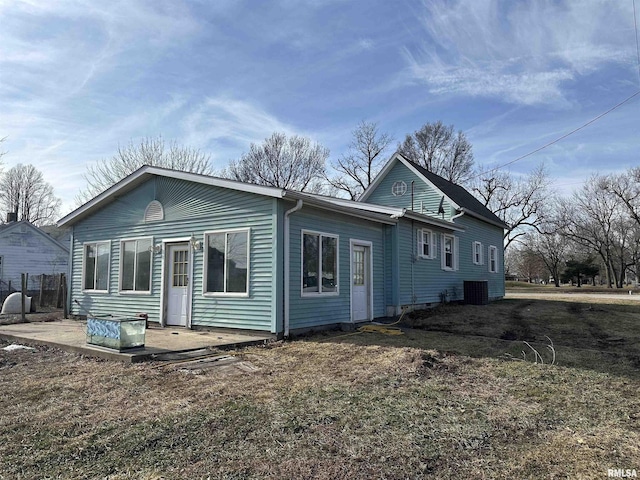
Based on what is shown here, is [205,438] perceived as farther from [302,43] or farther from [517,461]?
[302,43]

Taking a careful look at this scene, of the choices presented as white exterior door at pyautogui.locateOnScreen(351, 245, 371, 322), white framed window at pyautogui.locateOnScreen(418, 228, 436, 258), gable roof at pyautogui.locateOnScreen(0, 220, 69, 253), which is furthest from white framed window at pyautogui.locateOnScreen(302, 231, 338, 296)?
gable roof at pyautogui.locateOnScreen(0, 220, 69, 253)

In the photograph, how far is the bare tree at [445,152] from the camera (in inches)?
1551

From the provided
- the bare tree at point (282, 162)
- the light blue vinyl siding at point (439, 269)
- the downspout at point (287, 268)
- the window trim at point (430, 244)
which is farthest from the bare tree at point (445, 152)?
the downspout at point (287, 268)

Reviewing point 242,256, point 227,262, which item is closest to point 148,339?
point 227,262

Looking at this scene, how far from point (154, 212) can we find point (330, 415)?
8605 mm

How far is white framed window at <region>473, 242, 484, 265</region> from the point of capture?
18.8m

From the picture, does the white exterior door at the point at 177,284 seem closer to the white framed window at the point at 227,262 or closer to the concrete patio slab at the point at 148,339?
the concrete patio slab at the point at 148,339

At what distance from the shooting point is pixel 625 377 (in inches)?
227

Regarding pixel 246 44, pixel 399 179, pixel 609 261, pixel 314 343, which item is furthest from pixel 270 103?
pixel 609 261

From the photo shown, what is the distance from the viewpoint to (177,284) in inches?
424

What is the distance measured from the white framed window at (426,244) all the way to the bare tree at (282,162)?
21178 millimetres

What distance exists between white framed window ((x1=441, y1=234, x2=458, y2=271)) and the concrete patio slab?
29.6 ft

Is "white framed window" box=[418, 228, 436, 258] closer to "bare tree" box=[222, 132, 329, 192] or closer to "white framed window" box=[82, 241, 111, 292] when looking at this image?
"white framed window" box=[82, 241, 111, 292]

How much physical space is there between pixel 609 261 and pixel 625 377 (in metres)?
44.7
